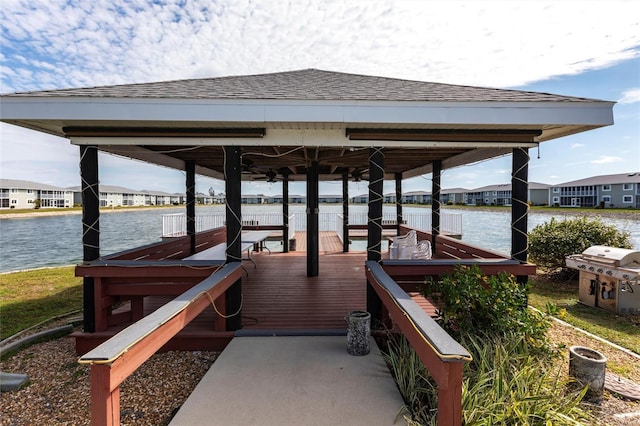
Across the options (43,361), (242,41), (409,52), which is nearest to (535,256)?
(409,52)

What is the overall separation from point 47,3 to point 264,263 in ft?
20.9

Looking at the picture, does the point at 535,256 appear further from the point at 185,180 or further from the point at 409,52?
the point at 185,180

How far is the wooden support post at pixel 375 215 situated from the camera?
4.04 metres

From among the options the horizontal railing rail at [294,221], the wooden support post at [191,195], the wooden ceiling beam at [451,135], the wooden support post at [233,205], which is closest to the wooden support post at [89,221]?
the wooden support post at [233,205]

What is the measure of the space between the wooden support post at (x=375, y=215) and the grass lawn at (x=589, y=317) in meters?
1.87

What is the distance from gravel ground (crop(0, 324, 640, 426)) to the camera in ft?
8.87

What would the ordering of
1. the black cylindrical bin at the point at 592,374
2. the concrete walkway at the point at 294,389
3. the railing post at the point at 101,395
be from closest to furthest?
the railing post at the point at 101,395 < the concrete walkway at the point at 294,389 < the black cylindrical bin at the point at 592,374

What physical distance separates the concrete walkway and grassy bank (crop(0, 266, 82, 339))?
4093 mm

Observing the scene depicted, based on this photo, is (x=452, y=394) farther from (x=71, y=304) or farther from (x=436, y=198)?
(x=71, y=304)

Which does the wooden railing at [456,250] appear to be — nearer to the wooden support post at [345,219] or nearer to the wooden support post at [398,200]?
the wooden support post at [398,200]

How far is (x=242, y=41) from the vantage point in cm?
630

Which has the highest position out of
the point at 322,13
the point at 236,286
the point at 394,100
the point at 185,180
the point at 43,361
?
the point at 322,13

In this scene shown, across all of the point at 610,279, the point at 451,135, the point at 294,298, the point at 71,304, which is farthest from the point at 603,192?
the point at 71,304

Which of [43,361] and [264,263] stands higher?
[264,263]
